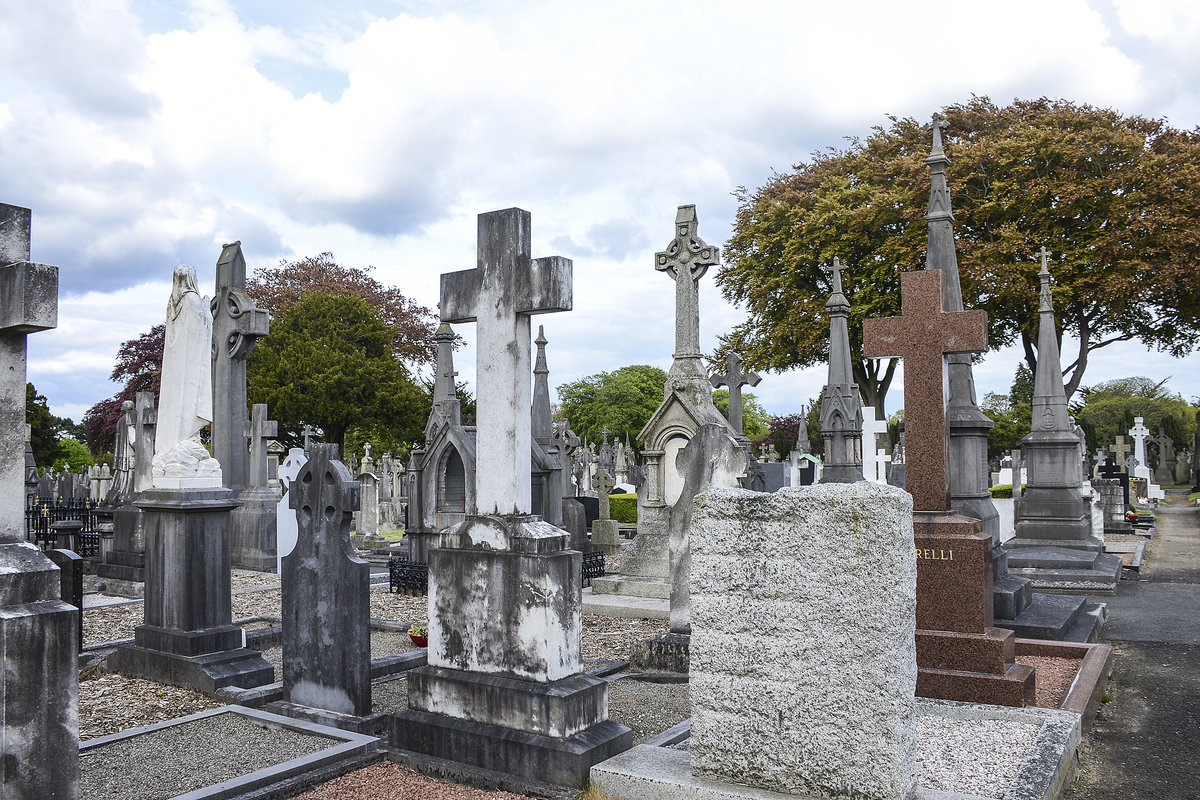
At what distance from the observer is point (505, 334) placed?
16.2ft

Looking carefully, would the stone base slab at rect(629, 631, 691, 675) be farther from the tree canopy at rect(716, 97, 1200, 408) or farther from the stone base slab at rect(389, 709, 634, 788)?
the tree canopy at rect(716, 97, 1200, 408)

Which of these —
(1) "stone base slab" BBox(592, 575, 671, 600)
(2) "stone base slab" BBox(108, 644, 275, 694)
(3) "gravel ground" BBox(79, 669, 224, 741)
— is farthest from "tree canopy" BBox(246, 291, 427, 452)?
(3) "gravel ground" BBox(79, 669, 224, 741)

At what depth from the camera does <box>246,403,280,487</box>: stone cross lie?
50.1 ft

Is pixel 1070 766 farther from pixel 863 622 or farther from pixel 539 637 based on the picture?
pixel 539 637

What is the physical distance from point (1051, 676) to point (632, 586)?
5143mm

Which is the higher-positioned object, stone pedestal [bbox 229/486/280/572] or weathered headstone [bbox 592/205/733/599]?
weathered headstone [bbox 592/205/733/599]

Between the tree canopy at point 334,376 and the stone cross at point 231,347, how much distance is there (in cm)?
2153

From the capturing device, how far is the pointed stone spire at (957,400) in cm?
921

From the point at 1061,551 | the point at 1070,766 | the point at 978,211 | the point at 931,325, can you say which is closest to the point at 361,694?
the point at 1070,766

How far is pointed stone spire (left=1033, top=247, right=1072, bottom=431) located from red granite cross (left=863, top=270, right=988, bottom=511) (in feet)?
30.9

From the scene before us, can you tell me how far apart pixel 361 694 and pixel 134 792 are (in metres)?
1.35

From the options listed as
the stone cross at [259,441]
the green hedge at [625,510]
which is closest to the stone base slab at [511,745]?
the stone cross at [259,441]

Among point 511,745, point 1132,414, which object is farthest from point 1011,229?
point 1132,414

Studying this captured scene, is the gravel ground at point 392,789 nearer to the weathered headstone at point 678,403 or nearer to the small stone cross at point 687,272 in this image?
the weathered headstone at point 678,403
